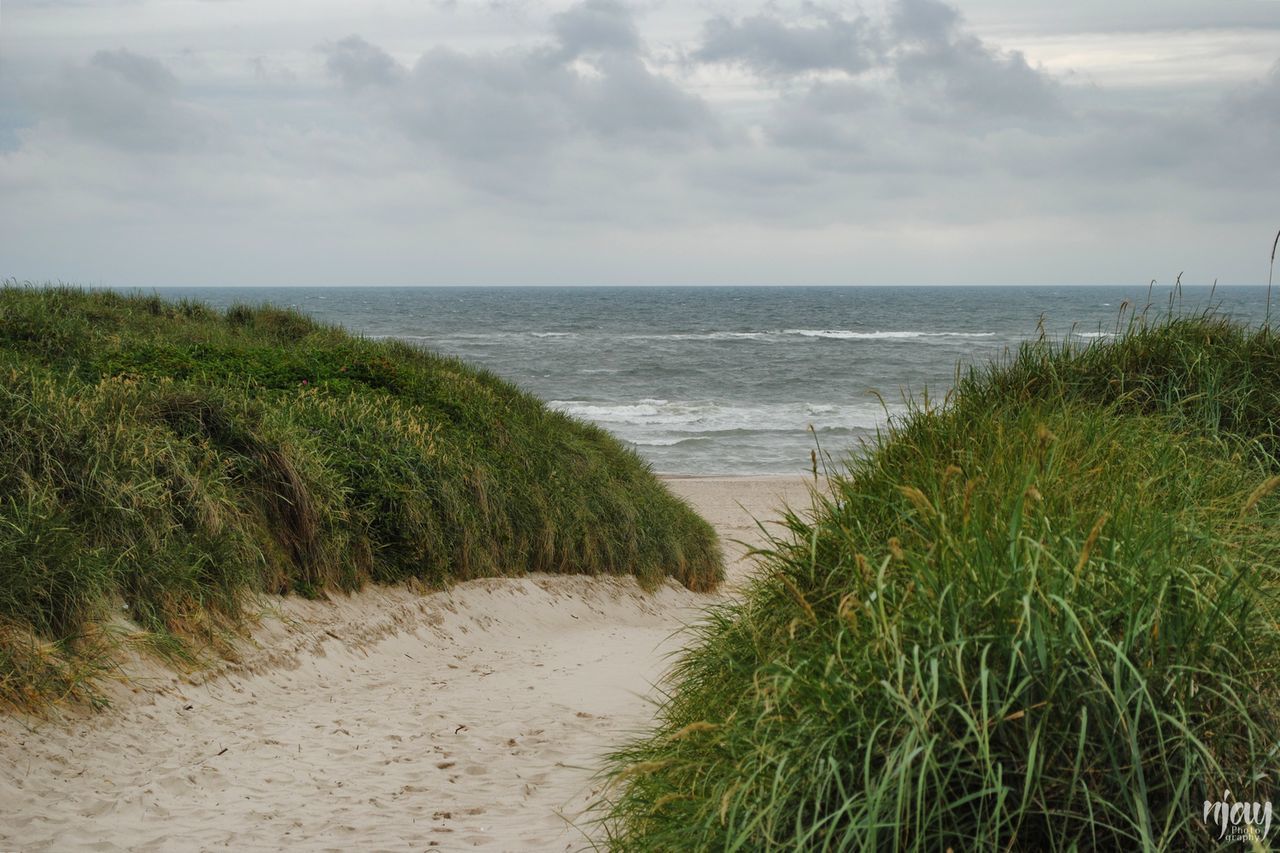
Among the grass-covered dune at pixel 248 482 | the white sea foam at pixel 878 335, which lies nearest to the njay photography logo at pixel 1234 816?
the grass-covered dune at pixel 248 482

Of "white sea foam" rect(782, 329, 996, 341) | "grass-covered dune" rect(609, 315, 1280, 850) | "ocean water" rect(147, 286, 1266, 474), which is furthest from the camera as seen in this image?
"white sea foam" rect(782, 329, 996, 341)

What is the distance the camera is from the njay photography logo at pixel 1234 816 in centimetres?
304

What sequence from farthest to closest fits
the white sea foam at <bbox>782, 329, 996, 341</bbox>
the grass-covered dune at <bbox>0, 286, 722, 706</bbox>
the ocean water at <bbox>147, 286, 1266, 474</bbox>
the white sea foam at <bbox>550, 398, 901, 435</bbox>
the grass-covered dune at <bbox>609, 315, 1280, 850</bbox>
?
1. the white sea foam at <bbox>782, 329, 996, 341</bbox>
2. the white sea foam at <bbox>550, 398, 901, 435</bbox>
3. the ocean water at <bbox>147, 286, 1266, 474</bbox>
4. the grass-covered dune at <bbox>0, 286, 722, 706</bbox>
5. the grass-covered dune at <bbox>609, 315, 1280, 850</bbox>

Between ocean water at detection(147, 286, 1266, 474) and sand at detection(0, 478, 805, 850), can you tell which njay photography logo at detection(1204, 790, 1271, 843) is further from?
sand at detection(0, 478, 805, 850)

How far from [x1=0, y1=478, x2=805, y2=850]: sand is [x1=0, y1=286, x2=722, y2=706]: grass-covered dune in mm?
424

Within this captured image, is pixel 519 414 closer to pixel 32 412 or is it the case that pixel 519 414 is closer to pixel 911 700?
pixel 32 412

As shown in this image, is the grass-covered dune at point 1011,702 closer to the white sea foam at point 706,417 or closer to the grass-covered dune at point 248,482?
the grass-covered dune at point 248,482

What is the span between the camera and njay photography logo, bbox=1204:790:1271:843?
9.96 ft

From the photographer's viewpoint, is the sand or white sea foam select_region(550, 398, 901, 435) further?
white sea foam select_region(550, 398, 901, 435)

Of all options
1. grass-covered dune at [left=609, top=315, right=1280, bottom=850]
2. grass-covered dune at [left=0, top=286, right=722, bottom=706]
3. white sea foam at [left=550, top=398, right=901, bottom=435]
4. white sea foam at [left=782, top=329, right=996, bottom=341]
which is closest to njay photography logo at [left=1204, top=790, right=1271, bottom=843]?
grass-covered dune at [left=609, top=315, right=1280, bottom=850]

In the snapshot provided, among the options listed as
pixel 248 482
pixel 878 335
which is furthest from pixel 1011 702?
pixel 878 335

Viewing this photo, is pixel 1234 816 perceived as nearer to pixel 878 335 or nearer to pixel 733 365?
pixel 733 365

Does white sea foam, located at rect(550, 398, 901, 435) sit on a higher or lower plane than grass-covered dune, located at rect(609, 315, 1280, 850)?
lower

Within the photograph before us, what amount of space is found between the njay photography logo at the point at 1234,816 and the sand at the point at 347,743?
9.09ft
